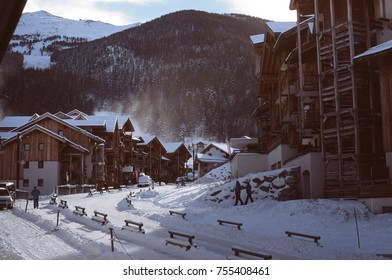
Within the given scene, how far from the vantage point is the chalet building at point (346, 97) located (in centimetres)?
2028

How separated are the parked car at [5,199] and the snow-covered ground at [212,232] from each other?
224cm

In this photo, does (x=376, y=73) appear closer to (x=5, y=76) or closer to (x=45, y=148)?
(x=5, y=76)

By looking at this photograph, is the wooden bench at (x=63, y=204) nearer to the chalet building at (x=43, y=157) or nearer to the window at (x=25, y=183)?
the chalet building at (x=43, y=157)

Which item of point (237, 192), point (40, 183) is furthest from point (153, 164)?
point (237, 192)

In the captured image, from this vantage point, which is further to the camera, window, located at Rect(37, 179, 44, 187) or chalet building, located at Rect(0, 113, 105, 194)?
window, located at Rect(37, 179, 44, 187)

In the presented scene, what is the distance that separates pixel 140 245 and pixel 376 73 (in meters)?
14.5

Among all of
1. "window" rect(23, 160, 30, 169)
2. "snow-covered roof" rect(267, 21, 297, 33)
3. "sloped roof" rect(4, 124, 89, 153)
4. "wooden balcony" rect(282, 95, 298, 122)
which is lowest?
"window" rect(23, 160, 30, 169)

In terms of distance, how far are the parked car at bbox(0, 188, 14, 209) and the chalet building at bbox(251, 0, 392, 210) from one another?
17107mm

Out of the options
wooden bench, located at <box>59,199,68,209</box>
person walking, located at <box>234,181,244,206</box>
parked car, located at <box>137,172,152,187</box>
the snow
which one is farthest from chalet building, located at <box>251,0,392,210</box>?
parked car, located at <box>137,172,152,187</box>

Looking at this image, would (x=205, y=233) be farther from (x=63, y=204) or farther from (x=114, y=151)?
(x=114, y=151)

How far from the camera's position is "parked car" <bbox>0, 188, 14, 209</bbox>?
27.5 metres

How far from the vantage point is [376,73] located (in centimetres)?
2188

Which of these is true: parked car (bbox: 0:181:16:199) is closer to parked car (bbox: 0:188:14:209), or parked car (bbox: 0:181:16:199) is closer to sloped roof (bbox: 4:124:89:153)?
parked car (bbox: 0:188:14:209)
